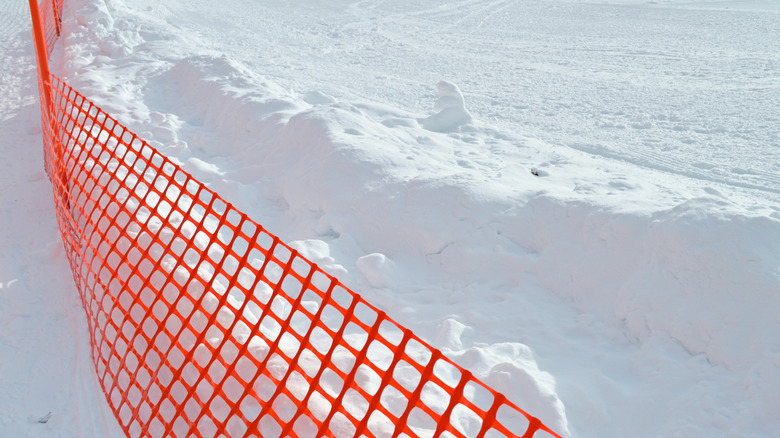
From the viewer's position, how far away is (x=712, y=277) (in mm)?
2988

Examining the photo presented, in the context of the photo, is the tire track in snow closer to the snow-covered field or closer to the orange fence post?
the snow-covered field

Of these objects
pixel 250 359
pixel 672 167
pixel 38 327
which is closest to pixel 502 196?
pixel 672 167

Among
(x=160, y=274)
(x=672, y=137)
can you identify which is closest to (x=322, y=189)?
(x=160, y=274)

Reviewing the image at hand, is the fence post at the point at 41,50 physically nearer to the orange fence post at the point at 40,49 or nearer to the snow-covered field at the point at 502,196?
the orange fence post at the point at 40,49

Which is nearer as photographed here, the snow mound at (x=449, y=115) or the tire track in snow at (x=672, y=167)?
the tire track in snow at (x=672, y=167)

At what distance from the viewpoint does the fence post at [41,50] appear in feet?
14.1

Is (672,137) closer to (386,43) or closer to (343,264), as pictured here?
(343,264)

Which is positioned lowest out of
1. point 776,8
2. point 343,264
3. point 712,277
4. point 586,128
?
point 343,264

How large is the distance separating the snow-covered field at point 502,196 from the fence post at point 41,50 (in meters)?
0.71

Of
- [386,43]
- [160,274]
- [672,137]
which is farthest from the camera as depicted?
[386,43]

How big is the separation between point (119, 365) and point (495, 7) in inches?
447

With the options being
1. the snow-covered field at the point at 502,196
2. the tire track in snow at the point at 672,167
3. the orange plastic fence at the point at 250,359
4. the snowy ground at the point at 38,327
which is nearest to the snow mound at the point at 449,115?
the snow-covered field at the point at 502,196

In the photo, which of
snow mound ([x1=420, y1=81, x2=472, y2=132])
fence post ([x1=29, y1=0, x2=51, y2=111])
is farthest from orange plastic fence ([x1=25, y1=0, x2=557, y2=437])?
snow mound ([x1=420, y1=81, x2=472, y2=132])

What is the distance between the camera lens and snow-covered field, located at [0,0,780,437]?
2764 millimetres
